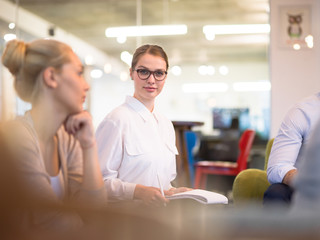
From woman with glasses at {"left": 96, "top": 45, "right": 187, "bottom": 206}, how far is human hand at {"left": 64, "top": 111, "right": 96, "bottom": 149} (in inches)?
20.2

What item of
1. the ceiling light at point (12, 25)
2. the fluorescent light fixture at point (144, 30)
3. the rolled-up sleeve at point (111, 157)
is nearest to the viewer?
the rolled-up sleeve at point (111, 157)

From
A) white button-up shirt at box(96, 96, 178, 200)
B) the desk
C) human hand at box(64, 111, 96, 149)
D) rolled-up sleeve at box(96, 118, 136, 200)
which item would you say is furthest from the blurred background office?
human hand at box(64, 111, 96, 149)

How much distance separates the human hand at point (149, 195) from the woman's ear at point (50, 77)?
641mm

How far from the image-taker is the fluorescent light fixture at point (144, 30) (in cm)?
848

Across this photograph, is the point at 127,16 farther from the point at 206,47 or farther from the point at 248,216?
the point at 248,216

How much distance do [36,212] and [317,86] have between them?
5878 mm

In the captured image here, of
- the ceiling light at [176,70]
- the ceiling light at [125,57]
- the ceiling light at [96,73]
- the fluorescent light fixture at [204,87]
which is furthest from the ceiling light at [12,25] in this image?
the fluorescent light fixture at [204,87]

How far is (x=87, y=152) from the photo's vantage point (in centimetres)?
123

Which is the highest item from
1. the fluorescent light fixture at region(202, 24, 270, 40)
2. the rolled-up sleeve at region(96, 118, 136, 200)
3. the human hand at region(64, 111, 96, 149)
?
the fluorescent light fixture at region(202, 24, 270, 40)

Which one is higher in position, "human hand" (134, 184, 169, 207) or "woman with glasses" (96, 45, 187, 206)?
"woman with glasses" (96, 45, 187, 206)

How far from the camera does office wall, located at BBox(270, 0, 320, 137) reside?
602 cm

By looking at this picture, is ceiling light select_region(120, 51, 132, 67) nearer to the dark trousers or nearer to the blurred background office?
the blurred background office

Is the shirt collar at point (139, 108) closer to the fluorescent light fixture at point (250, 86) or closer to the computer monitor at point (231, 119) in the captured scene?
the computer monitor at point (231, 119)

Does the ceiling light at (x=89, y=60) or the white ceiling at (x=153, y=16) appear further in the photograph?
the ceiling light at (x=89, y=60)
